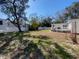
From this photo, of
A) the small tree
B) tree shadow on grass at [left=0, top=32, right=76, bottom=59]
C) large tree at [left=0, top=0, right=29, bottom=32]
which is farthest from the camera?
the small tree

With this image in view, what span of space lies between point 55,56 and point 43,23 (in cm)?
4280

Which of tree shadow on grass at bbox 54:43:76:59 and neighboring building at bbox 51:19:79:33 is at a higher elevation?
neighboring building at bbox 51:19:79:33

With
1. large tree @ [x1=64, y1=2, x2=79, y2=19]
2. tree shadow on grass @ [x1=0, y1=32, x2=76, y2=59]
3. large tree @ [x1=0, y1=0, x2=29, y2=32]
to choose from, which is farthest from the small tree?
tree shadow on grass @ [x1=0, y1=32, x2=76, y2=59]

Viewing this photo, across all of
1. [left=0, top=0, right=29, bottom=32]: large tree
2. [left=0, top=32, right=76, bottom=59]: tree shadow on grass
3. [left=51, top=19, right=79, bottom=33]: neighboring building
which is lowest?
[left=0, top=32, right=76, bottom=59]: tree shadow on grass

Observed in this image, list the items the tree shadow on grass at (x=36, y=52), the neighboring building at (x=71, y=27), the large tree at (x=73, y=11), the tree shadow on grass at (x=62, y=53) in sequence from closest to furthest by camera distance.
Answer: the tree shadow on grass at (x=62, y=53), the tree shadow on grass at (x=36, y=52), the neighboring building at (x=71, y=27), the large tree at (x=73, y=11)

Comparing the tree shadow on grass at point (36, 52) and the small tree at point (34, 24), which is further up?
the small tree at point (34, 24)

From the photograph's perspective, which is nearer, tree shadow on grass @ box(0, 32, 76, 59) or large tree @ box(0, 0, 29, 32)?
tree shadow on grass @ box(0, 32, 76, 59)

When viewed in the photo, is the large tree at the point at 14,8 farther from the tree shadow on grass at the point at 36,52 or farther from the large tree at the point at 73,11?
the large tree at the point at 73,11

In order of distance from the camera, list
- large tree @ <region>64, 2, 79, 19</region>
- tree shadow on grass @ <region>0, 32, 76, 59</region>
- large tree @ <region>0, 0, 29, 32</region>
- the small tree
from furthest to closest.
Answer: large tree @ <region>64, 2, 79, 19</region> < the small tree < large tree @ <region>0, 0, 29, 32</region> < tree shadow on grass @ <region>0, 32, 76, 59</region>

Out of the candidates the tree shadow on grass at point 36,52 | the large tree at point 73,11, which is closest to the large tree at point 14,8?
the tree shadow on grass at point 36,52

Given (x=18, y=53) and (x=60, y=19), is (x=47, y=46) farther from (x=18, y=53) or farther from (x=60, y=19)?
(x=60, y=19)

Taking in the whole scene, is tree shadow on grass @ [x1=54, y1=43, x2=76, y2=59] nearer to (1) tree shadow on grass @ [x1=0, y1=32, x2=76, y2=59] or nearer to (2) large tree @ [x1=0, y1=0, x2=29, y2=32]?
(1) tree shadow on grass @ [x1=0, y1=32, x2=76, y2=59]

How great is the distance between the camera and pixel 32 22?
4225 cm

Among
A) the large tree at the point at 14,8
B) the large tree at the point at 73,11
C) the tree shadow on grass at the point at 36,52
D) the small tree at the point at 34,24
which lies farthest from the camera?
the large tree at the point at 73,11
